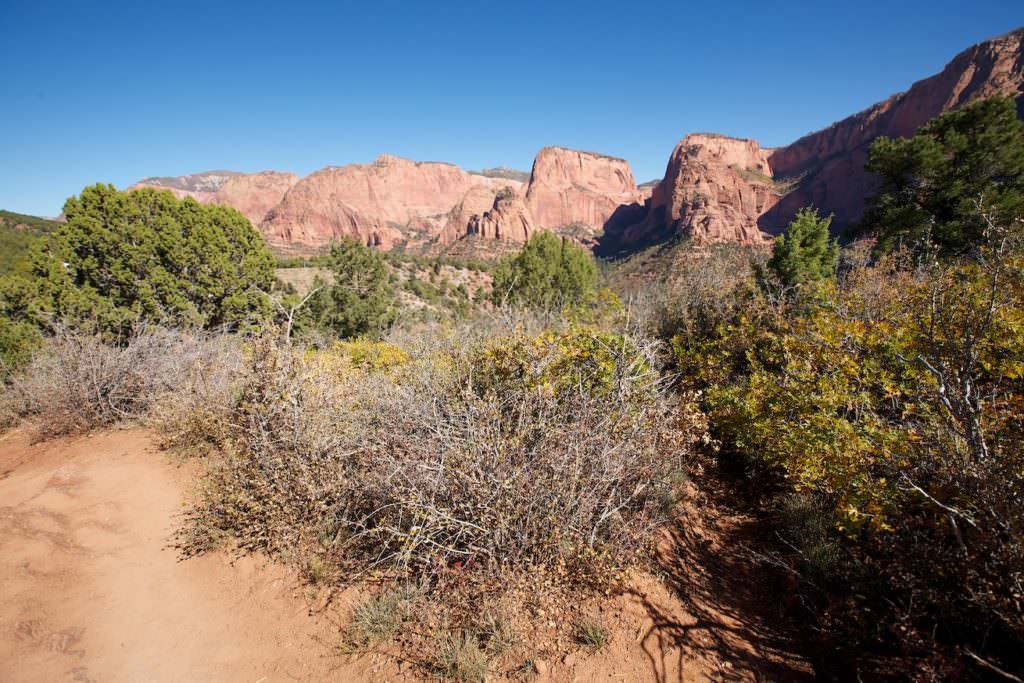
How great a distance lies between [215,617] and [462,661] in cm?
285

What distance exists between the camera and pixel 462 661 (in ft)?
10.9

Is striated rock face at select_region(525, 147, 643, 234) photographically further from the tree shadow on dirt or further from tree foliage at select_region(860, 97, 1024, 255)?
the tree shadow on dirt

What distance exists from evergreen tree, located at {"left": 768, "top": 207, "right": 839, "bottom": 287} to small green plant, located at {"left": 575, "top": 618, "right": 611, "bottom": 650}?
18.1 meters

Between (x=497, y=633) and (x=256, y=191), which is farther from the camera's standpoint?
(x=256, y=191)

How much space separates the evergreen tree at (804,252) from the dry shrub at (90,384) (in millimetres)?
22041

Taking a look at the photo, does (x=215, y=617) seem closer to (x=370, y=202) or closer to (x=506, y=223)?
(x=506, y=223)

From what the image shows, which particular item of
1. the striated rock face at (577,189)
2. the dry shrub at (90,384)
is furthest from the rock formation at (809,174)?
the dry shrub at (90,384)

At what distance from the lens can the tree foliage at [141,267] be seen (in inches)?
492

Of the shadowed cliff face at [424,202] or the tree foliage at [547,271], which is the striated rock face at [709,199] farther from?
the tree foliage at [547,271]

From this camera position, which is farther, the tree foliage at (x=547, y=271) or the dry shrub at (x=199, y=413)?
the tree foliage at (x=547, y=271)

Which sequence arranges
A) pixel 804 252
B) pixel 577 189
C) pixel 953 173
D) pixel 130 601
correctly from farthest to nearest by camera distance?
pixel 577 189
pixel 804 252
pixel 953 173
pixel 130 601

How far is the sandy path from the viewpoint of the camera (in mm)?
3646

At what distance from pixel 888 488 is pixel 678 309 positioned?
10365mm

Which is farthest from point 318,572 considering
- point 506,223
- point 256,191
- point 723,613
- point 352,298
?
point 256,191
